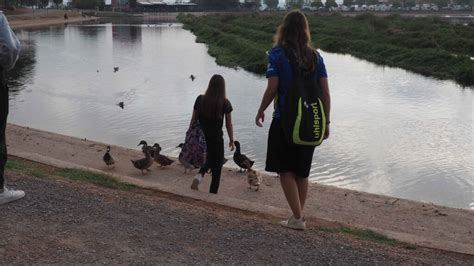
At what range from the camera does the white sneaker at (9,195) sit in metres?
5.66

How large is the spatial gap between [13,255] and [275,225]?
2395 mm

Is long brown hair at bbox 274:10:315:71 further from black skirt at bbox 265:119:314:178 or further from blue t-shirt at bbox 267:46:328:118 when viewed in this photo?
black skirt at bbox 265:119:314:178

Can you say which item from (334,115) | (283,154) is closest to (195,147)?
(283,154)

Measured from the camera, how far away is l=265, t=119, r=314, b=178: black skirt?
4977 mm

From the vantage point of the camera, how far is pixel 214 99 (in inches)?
274

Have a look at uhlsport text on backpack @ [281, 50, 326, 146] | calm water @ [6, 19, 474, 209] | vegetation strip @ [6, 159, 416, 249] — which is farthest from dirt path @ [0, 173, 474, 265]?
calm water @ [6, 19, 474, 209]

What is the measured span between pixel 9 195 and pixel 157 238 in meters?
1.82

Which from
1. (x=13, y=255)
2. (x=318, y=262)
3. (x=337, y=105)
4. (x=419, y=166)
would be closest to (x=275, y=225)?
(x=318, y=262)

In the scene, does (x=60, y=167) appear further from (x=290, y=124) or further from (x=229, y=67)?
(x=229, y=67)

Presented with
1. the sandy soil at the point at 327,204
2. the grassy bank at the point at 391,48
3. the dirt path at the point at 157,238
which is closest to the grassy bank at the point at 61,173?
the sandy soil at the point at 327,204

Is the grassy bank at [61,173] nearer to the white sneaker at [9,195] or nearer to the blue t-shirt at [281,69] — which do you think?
the white sneaker at [9,195]

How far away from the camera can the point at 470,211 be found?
9.16 meters

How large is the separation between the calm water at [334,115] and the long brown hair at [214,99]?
4.51 metres

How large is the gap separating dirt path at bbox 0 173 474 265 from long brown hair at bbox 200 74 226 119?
4.57 feet
